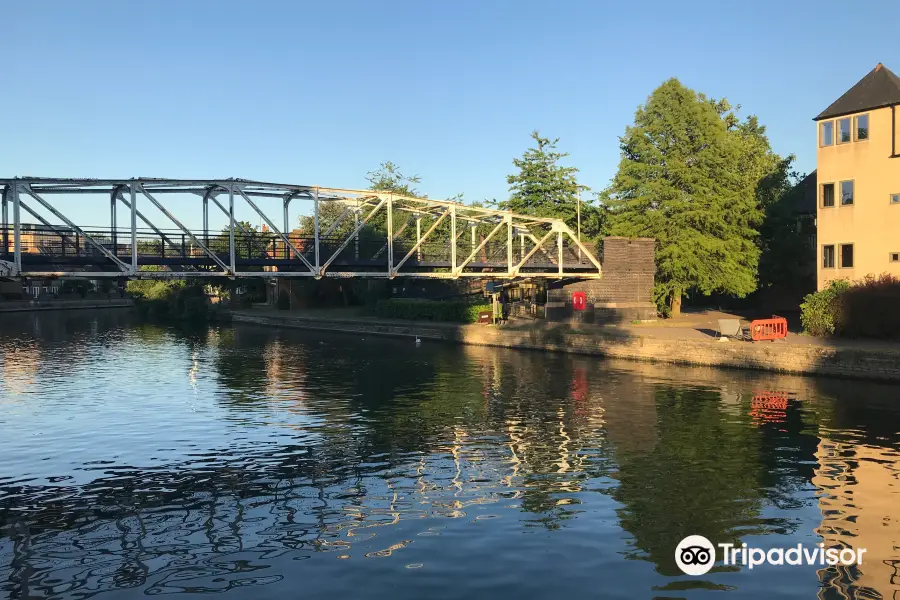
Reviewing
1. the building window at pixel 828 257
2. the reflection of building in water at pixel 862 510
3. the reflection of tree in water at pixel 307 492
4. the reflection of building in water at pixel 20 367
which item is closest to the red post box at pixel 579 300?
the building window at pixel 828 257

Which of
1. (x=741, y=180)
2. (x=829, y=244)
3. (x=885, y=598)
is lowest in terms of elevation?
(x=885, y=598)

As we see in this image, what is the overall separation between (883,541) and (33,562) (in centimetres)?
1583

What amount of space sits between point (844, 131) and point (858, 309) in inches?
486

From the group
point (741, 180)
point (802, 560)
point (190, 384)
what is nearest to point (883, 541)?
point (802, 560)

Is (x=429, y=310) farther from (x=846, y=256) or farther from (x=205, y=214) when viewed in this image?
(x=846, y=256)

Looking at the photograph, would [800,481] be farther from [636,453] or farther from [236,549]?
[236,549]

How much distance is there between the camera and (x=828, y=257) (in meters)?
45.4

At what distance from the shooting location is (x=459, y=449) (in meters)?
21.9

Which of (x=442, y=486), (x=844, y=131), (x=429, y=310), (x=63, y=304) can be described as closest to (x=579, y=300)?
(x=429, y=310)

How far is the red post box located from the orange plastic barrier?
1726 cm

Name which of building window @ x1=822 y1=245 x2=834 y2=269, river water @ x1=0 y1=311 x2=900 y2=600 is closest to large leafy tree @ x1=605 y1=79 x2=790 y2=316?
building window @ x1=822 y1=245 x2=834 y2=269

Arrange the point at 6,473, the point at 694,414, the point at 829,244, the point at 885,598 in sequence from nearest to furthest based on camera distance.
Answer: the point at 885,598, the point at 6,473, the point at 694,414, the point at 829,244

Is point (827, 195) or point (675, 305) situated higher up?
point (827, 195)

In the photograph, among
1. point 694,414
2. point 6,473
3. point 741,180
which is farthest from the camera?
point 741,180
